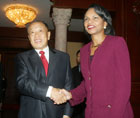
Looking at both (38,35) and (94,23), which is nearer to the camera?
(94,23)

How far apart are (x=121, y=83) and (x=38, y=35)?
105cm

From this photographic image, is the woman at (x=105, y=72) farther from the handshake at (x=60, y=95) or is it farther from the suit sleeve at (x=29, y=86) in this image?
the suit sleeve at (x=29, y=86)

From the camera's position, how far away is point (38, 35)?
2.18 meters

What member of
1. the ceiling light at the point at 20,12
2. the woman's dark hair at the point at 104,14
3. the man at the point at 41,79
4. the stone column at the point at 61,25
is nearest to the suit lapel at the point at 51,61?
the man at the point at 41,79

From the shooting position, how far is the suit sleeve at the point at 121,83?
5.51ft

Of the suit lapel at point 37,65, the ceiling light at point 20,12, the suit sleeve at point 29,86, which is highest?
the ceiling light at point 20,12

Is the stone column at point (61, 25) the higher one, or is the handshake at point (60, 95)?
the stone column at point (61, 25)

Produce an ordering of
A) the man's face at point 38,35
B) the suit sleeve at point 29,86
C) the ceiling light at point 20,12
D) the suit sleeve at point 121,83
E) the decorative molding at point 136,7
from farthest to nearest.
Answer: the ceiling light at point 20,12 → the decorative molding at point 136,7 → the man's face at point 38,35 → the suit sleeve at point 29,86 → the suit sleeve at point 121,83

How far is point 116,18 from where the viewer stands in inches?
218

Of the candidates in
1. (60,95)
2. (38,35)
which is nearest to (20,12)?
(38,35)

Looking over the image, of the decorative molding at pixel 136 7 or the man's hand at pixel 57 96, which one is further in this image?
the decorative molding at pixel 136 7

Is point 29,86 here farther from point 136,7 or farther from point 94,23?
point 136,7

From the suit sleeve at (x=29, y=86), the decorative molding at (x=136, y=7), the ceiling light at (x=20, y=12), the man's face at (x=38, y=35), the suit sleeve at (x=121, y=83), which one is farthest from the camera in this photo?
the ceiling light at (x=20, y=12)

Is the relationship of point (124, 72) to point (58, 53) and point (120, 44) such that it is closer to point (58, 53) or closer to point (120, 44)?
point (120, 44)
